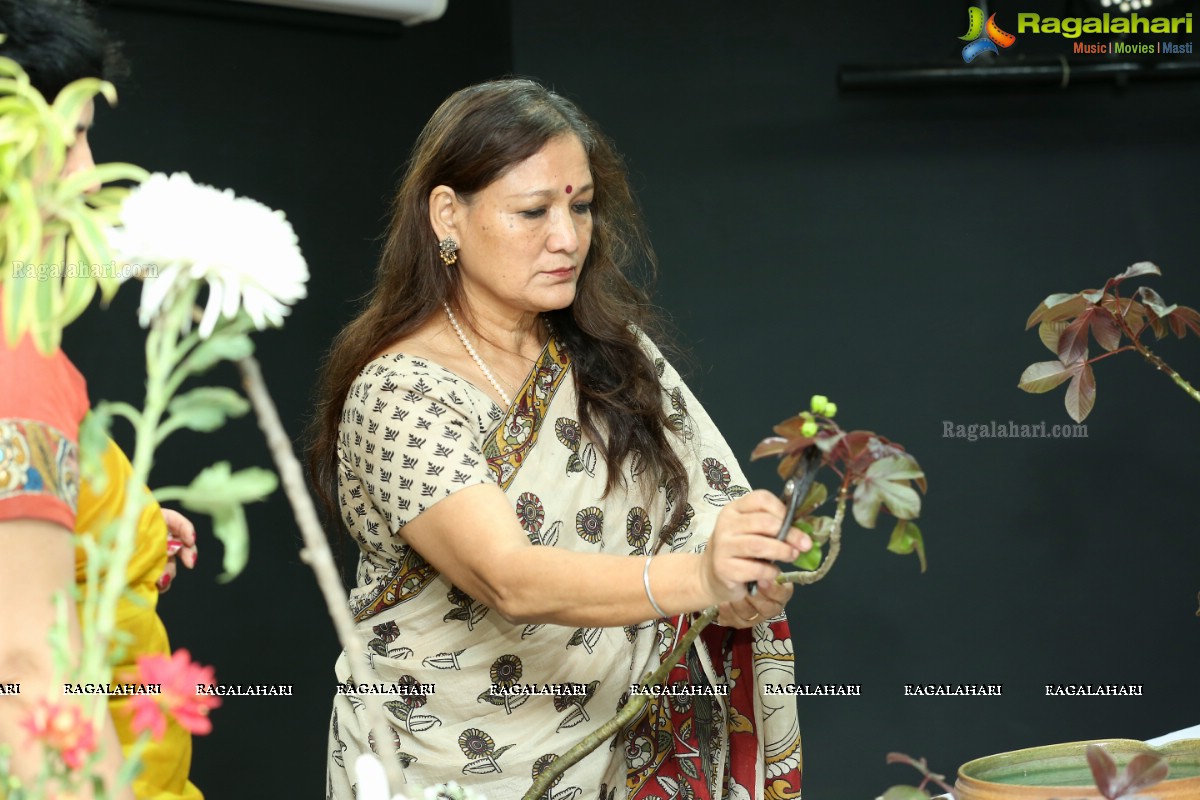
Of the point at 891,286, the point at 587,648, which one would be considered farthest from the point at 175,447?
the point at 891,286

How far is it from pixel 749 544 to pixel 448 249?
0.80 metres

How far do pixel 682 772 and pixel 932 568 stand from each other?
1797mm

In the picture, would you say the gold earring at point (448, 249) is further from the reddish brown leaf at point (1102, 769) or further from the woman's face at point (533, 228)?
the reddish brown leaf at point (1102, 769)

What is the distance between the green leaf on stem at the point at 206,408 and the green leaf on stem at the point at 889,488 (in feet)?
1.58

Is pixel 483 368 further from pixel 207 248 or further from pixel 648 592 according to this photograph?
pixel 207 248

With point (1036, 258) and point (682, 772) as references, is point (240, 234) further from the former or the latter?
point (1036, 258)

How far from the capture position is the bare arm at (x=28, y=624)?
2.52ft

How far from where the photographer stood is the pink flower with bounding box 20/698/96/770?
23.7 inches

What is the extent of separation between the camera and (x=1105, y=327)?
5.18 ft

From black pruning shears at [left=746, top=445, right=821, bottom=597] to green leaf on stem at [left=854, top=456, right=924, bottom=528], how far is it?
4 centimetres

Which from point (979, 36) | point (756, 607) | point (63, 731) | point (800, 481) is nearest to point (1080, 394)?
point (756, 607)

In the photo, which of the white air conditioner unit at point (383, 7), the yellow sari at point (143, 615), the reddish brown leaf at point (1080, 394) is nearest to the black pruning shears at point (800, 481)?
the yellow sari at point (143, 615)

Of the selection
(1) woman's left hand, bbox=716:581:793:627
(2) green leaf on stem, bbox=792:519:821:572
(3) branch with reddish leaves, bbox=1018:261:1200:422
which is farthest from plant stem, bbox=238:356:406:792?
(3) branch with reddish leaves, bbox=1018:261:1200:422

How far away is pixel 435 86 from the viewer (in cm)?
326
